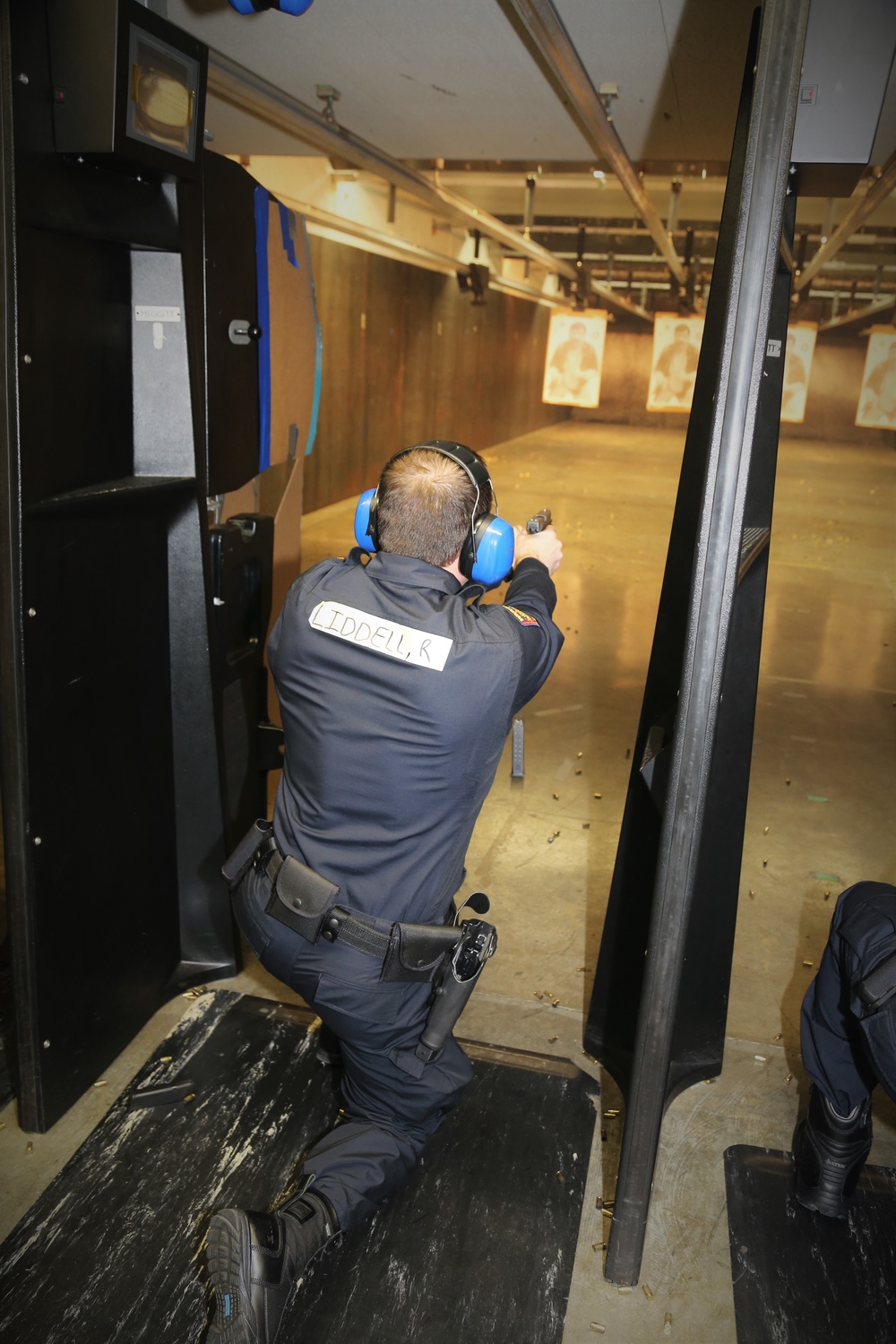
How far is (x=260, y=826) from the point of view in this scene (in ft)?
5.86

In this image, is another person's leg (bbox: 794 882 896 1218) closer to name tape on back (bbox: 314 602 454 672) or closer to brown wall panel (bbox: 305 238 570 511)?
name tape on back (bbox: 314 602 454 672)

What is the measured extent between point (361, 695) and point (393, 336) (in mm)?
7901

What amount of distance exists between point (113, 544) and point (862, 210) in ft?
13.0

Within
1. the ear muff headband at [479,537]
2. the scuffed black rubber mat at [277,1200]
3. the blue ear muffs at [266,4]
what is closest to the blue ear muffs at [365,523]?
the ear muff headband at [479,537]

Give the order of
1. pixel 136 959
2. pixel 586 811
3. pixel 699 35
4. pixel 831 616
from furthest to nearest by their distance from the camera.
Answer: pixel 831 616 < pixel 586 811 < pixel 699 35 < pixel 136 959

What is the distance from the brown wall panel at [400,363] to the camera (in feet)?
25.2

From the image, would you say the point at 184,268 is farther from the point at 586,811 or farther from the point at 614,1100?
Answer: the point at 586,811

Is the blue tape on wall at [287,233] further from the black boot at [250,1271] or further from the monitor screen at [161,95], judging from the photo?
the black boot at [250,1271]

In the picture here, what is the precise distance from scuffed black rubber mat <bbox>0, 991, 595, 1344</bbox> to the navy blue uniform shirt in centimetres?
61

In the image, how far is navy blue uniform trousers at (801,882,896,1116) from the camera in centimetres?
169

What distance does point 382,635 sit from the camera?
153 centimetres

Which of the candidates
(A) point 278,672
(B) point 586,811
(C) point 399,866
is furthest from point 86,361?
(B) point 586,811

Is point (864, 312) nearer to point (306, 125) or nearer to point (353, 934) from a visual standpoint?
point (306, 125)

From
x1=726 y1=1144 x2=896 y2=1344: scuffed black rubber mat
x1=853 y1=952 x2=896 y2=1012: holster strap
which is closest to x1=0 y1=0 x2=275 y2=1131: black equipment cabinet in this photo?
x1=726 y1=1144 x2=896 y2=1344: scuffed black rubber mat
